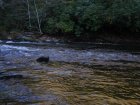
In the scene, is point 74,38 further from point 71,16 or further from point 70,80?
point 70,80

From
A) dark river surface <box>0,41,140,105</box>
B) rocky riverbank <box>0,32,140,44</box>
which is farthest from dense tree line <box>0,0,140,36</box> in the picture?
dark river surface <box>0,41,140,105</box>

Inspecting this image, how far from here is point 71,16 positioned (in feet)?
108

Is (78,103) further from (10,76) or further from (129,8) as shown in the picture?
(129,8)

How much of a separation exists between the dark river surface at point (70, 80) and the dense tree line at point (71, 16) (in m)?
10.5

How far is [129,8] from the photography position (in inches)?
1214

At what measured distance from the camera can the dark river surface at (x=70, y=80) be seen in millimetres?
10539

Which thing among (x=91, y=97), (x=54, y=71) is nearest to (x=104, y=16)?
(x=54, y=71)

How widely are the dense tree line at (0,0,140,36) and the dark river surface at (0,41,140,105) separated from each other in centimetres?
1051

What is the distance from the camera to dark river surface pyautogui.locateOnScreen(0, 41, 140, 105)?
34.6 ft

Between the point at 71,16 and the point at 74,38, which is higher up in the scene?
the point at 71,16

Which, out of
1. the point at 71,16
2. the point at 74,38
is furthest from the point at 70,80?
the point at 71,16

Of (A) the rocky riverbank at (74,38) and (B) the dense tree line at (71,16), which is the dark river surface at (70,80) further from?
(B) the dense tree line at (71,16)

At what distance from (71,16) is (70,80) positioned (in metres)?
20.1

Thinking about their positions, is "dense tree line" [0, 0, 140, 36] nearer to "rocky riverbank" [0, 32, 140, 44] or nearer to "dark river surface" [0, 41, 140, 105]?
"rocky riverbank" [0, 32, 140, 44]
